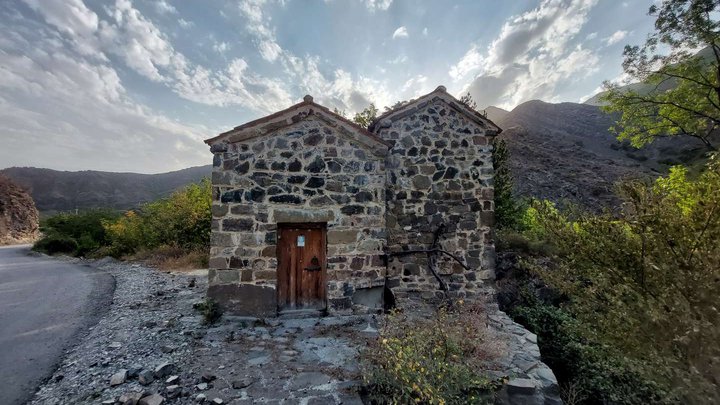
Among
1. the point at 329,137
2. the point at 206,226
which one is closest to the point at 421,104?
the point at 329,137

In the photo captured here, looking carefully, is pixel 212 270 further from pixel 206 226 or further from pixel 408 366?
pixel 206 226

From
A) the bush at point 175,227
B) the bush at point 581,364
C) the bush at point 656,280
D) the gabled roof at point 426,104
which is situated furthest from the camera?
the bush at point 175,227

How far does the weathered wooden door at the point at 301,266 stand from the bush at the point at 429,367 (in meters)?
2.17

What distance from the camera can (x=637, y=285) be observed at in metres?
3.55

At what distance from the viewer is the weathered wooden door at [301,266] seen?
669 cm

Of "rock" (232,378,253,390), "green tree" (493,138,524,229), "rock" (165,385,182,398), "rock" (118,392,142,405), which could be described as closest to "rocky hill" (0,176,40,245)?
"rock" (118,392,142,405)

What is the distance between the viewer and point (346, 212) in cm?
680

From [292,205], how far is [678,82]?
54.8ft

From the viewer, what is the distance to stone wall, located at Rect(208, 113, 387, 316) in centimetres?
633

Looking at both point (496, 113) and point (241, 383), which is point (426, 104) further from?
point (496, 113)

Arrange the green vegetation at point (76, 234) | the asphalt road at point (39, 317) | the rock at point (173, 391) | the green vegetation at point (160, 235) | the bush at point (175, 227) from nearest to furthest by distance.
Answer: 1. the rock at point (173, 391)
2. the asphalt road at point (39, 317)
3. the green vegetation at point (160, 235)
4. the bush at point (175, 227)
5. the green vegetation at point (76, 234)

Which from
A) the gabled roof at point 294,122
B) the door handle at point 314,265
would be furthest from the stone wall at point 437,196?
the door handle at point 314,265

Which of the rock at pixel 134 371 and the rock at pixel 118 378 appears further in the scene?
the rock at pixel 134 371

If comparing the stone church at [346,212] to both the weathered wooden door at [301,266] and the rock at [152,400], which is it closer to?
the weathered wooden door at [301,266]
